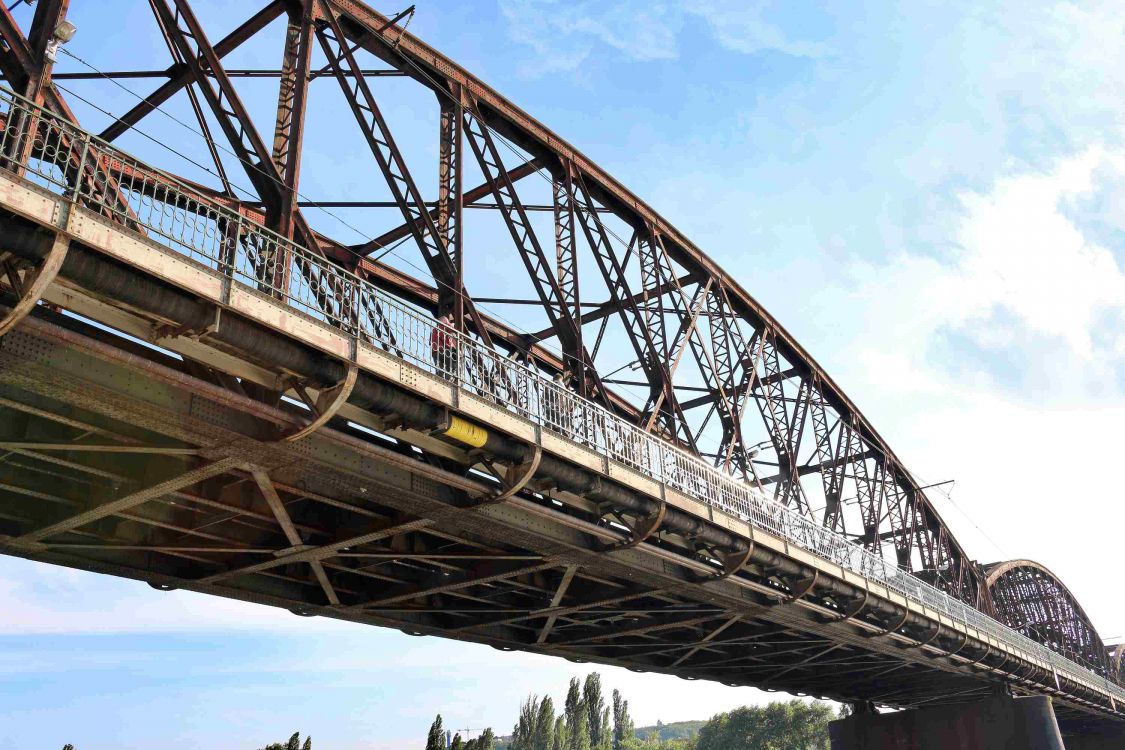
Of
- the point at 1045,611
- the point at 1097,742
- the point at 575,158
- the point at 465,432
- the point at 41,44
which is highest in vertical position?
the point at 575,158

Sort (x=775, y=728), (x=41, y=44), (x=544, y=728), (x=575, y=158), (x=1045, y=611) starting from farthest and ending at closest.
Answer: (x=775, y=728) → (x=544, y=728) → (x=1045, y=611) → (x=575, y=158) → (x=41, y=44)

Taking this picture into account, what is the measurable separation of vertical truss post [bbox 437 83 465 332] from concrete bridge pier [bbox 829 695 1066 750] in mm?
38152

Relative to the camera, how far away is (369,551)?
19000 mm

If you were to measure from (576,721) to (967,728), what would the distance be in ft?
267

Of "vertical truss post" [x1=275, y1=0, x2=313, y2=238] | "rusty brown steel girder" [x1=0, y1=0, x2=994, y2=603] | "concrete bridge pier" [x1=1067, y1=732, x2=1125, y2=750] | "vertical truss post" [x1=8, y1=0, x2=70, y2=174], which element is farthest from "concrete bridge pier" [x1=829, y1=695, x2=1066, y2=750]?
"vertical truss post" [x1=8, y1=0, x2=70, y2=174]

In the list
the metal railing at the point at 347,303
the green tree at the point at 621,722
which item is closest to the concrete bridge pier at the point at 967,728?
the metal railing at the point at 347,303

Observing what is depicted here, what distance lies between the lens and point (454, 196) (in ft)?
61.9

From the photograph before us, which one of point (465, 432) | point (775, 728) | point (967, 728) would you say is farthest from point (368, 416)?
point (775, 728)

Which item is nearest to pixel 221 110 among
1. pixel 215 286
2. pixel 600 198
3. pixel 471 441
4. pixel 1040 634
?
pixel 215 286

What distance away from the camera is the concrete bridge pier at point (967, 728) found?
42281 mm

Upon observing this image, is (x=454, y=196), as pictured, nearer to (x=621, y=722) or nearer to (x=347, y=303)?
(x=347, y=303)

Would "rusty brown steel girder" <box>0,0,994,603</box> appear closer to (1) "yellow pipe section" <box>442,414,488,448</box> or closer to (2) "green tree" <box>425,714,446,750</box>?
(1) "yellow pipe section" <box>442,414,488,448</box>

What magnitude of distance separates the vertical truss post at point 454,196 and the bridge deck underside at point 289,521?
143 inches

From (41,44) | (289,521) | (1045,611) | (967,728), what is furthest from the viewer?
(1045,611)
